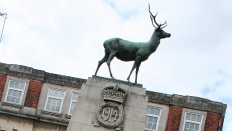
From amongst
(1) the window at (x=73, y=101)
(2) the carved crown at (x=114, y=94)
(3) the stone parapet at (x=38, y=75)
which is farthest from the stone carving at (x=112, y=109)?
(3) the stone parapet at (x=38, y=75)

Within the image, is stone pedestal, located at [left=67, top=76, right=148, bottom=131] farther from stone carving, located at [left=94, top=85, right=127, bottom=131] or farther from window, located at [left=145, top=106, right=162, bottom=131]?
window, located at [left=145, top=106, right=162, bottom=131]

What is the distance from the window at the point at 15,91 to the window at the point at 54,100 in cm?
187

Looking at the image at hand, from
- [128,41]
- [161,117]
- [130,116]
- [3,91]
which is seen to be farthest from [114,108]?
[3,91]

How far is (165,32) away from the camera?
24.0m

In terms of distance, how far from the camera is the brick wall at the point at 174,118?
38.5m

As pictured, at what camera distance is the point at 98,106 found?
74.5 ft

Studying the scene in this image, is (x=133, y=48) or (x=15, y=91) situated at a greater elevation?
(x=133, y=48)

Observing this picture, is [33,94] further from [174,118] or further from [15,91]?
[174,118]

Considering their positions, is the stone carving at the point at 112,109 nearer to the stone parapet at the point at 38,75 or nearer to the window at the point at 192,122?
the window at the point at 192,122

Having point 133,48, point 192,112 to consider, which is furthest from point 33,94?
point 133,48

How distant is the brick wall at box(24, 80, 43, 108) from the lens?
40.0 m

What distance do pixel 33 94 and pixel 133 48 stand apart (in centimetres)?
1800

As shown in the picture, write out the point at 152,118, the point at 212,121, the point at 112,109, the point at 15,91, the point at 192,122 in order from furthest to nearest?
the point at 15,91, the point at 152,118, the point at 192,122, the point at 212,121, the point at 112,109

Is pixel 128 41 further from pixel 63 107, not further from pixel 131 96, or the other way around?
pixel 63 107
